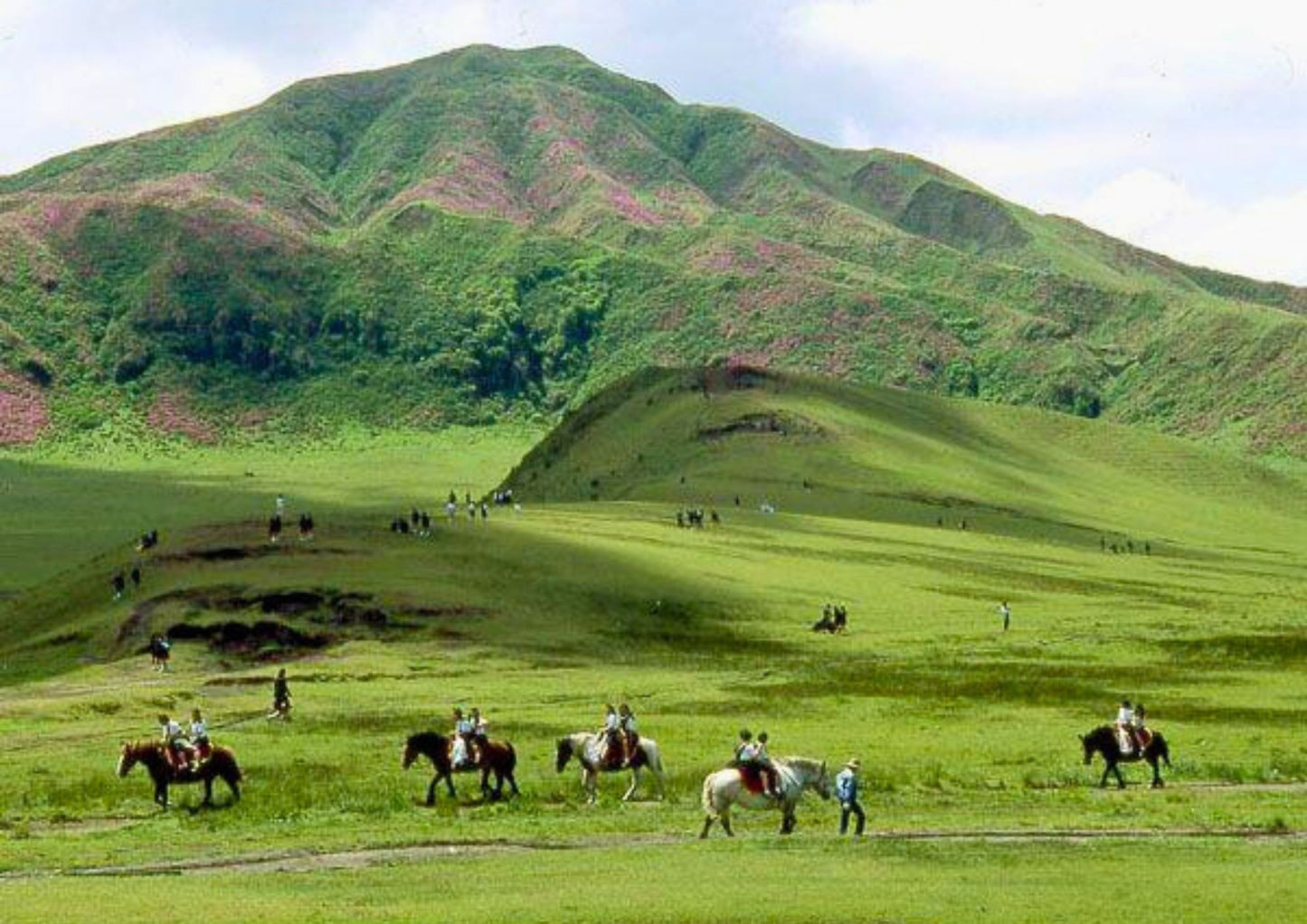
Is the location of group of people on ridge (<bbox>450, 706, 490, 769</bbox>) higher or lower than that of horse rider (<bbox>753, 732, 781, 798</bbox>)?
lower

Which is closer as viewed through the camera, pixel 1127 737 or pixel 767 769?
pixel 767 769

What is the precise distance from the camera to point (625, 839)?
157ft

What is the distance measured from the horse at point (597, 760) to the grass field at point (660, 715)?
708 mm

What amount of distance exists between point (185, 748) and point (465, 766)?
26.1ft

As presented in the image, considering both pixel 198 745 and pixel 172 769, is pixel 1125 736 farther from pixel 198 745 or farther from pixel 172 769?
pixel 172 769

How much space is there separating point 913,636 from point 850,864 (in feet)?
238

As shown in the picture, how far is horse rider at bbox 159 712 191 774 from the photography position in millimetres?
54938

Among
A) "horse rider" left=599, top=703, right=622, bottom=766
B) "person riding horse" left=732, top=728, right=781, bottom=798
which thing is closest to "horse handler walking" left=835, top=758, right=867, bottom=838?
"person riding horse" left=732, top=728, right=781, bottom=798

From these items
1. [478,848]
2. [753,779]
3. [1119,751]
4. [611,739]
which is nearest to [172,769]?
[611,739]

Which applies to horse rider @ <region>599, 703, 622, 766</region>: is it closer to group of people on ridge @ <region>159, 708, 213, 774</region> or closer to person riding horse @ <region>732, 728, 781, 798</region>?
person riding horse @ <region>732, 728, 781, 798</region>

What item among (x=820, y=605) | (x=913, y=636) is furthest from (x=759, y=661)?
(x=820, y=605)

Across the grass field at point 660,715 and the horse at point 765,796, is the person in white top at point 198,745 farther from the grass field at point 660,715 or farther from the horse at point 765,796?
the horse at point 765,796

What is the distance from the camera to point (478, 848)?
46.5m

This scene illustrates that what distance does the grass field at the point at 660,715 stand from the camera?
40.2 m
